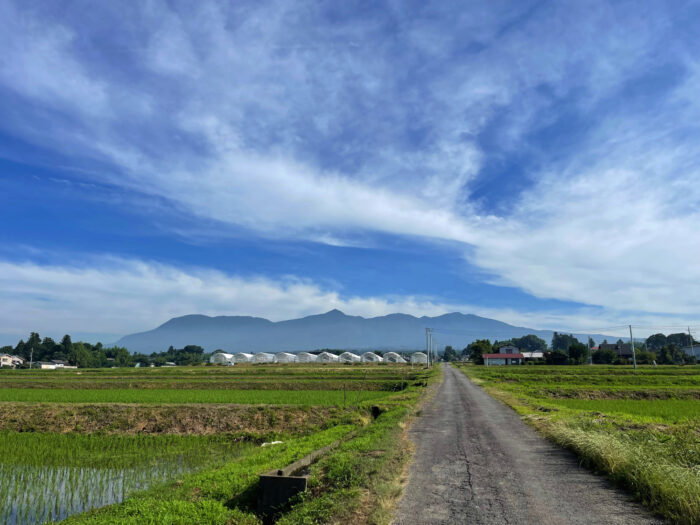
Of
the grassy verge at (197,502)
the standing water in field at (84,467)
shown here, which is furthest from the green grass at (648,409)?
the standing water in field at (84,467)

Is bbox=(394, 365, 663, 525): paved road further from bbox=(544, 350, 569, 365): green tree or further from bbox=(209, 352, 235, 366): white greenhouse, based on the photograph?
bbox=(209, 352, 235, 366): white greenhouse

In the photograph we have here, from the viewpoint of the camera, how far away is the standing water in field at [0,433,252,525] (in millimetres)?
12484

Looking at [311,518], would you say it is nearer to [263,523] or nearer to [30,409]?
[263,523]

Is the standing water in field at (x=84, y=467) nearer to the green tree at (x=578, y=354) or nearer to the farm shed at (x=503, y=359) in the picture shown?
the green tree at (x=578, y=354)

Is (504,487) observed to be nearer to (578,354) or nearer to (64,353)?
(578,354)

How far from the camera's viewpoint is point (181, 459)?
1773 centimetres

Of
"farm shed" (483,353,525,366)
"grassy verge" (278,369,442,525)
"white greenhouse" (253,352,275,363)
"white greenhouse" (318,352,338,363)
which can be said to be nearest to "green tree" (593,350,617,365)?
"farm shed" (483,353,525,366)

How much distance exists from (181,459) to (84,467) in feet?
11.6

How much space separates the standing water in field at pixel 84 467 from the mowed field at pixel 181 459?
44 mm

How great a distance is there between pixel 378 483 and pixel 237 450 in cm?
1171

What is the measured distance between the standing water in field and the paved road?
350 inches

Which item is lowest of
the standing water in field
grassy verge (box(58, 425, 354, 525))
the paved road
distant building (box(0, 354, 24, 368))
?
distant building (box(0, 354, 24, 368))

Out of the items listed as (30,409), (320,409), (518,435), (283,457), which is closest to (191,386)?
(30,409)

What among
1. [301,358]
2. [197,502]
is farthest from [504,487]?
[301,358]
